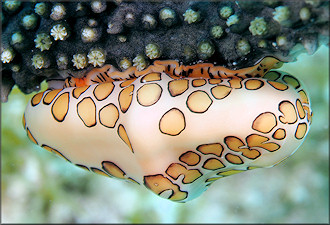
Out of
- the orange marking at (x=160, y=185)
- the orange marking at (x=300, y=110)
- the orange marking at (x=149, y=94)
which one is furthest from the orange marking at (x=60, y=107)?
the orange marking at (x=300, y=110)

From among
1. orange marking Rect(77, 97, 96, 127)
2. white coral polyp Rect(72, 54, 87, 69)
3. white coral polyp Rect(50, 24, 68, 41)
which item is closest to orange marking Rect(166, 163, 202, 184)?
orange marking Rect(77, 97, 96, 127)

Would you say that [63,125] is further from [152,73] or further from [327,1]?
[327,1]

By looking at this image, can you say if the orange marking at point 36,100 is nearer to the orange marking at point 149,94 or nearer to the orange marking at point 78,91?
the orange marking at point 78,91

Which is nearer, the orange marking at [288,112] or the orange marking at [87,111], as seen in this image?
the orange marking at [288,112]

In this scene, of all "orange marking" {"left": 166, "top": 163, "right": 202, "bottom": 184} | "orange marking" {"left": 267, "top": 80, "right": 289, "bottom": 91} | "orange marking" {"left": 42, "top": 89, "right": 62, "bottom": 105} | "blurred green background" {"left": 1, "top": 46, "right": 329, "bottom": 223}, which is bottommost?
"blurred green background" {"left": 1, "top": 46, "right": 329, "bottom": 223}

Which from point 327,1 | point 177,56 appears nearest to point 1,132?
point 177,56

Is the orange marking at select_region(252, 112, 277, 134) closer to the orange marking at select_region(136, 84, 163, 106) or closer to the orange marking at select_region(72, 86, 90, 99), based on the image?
the orange marking at select_region(136, 84, 163, 106)
